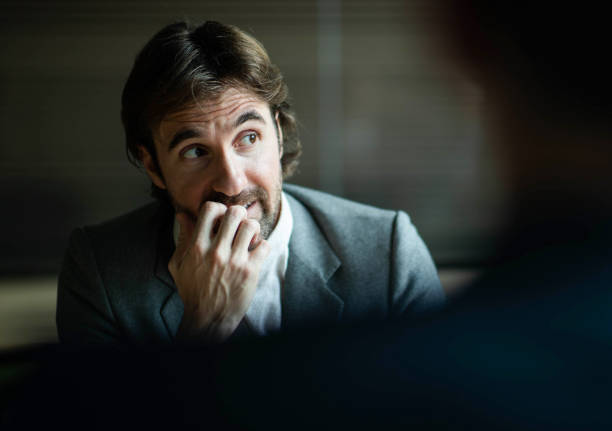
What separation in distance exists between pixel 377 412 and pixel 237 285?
77cm

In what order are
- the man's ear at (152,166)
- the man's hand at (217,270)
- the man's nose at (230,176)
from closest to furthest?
the man's hand at (217,270) → the man's nose at (230,176) → the man's ear at (152,166)

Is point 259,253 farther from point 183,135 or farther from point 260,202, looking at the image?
point 183,135

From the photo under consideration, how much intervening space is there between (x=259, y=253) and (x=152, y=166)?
0.44 metres

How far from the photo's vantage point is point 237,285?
1.13m

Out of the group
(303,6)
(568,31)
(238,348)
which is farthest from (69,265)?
(303,6)

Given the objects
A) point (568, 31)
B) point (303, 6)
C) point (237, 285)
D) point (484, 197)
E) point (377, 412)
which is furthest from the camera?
point (484, 197)

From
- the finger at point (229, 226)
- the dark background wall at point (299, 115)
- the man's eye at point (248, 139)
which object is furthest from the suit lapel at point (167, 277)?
the dark background wall at point (299, 115)

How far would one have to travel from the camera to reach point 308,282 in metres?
1.28

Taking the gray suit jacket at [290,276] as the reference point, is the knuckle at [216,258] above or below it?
above

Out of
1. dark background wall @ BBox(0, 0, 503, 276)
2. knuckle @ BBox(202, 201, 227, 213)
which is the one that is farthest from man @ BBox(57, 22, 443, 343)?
dark background wall @ BBox(0, 0, 503, 276)

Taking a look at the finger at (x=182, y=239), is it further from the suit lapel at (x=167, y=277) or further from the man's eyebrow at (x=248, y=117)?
the man's eyebrow at (x=248, y=117)

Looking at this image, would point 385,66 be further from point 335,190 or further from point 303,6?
point 335,190

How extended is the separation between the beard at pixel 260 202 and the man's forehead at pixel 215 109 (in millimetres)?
185

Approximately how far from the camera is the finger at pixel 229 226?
1148mm
